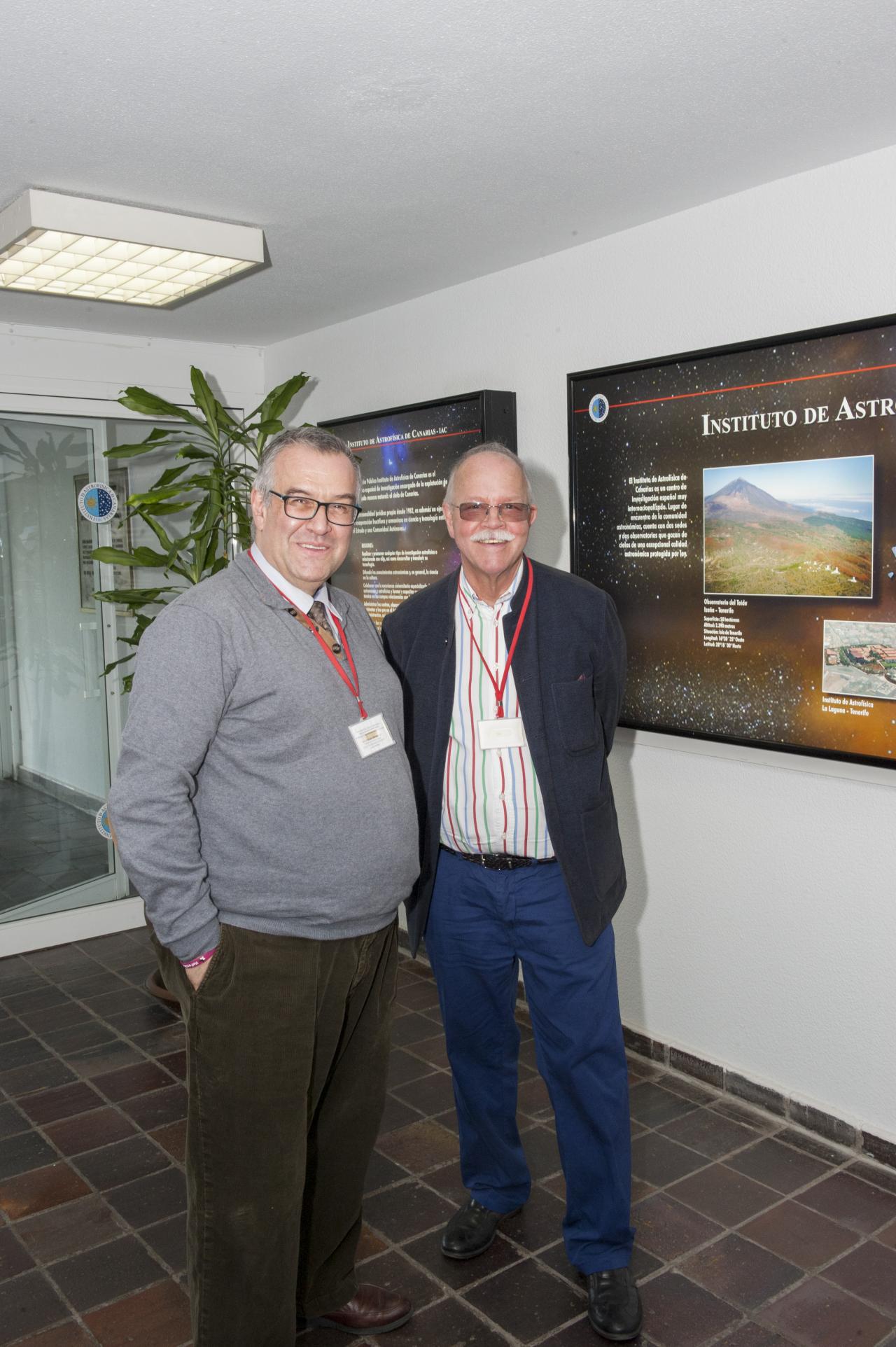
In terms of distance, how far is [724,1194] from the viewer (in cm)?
277

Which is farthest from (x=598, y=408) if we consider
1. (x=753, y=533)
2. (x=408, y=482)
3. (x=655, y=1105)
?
(x=655, y=1105)

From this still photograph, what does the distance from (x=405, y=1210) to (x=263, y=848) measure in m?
1.41

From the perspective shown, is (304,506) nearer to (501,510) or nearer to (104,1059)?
(501,510)

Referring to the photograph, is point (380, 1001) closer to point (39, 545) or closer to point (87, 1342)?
point (87, 1342)

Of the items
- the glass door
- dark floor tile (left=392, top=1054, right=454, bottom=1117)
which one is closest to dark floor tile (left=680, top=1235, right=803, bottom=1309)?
dark floor tile (left=392, top=1054, right=454, bottom=1117)

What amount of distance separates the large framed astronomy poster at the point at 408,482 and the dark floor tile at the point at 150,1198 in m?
2.11

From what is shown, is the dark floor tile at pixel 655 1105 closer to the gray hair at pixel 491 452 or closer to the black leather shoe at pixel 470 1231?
the black leather shoe at pixel 470 1231

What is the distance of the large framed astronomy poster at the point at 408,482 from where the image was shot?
151 inches

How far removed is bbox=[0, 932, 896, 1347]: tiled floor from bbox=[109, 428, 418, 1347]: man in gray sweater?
0.58 meters

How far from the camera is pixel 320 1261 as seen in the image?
2199 millimetres

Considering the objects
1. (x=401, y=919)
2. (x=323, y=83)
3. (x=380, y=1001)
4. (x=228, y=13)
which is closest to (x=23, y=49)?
(x=228, y=13)

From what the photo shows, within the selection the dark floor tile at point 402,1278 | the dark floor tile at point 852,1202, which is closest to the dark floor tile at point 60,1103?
the dark floor tile at point 402,1278

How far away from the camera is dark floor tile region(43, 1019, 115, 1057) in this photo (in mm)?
3785

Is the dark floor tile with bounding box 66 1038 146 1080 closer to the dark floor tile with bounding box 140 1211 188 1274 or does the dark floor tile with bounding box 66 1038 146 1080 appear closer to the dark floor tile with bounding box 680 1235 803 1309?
the dark floor tile with bounding box 140 1211 188 1274
